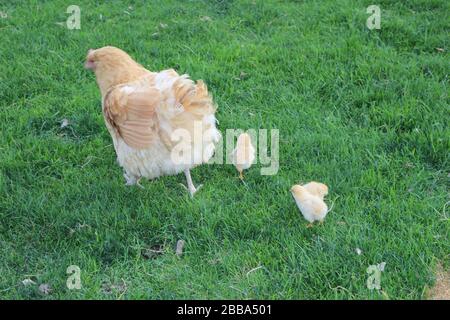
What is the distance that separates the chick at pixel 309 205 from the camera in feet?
13.8

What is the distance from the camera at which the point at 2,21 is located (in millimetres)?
7945

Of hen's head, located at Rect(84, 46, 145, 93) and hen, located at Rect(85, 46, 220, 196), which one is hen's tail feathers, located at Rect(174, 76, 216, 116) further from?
hen's head, located at Rect(84, 46, 145, 93)

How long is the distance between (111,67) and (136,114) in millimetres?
615

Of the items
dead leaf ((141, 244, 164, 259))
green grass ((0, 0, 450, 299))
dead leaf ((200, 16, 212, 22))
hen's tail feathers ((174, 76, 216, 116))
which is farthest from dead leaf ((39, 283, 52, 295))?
dead leaf ((200, 16, 212, 22))

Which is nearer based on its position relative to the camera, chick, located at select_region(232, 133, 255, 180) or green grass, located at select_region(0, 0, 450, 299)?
green grass, located at select_region(0, 0, 450, 299)

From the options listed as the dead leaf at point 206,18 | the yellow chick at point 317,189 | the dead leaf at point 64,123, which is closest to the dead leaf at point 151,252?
the yellow chick at point 317,189

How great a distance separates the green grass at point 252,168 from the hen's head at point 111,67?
87 centimetres

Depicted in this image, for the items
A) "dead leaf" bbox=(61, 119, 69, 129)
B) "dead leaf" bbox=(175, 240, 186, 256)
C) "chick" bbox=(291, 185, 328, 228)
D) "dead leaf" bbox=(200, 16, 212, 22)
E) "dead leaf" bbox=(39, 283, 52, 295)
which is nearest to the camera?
"dead leaf" bbox=(39, 283, 52, 295)

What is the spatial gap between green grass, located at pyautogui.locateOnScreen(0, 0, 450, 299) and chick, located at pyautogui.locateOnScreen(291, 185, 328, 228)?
13cm

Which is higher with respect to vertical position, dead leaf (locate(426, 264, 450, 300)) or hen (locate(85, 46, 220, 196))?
hen (locate(85, 46, 220, 196))

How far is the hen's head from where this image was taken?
482 cm

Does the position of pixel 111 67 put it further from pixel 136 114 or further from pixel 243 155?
pixel 243 155

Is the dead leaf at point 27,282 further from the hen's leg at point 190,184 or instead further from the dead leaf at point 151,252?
the hen's leg at point 190,184

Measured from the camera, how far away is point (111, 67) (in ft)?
15.9
